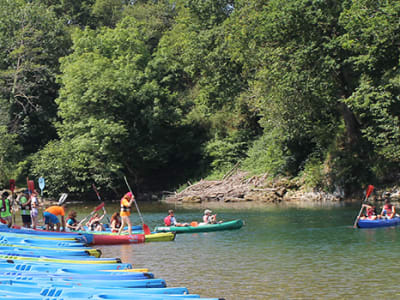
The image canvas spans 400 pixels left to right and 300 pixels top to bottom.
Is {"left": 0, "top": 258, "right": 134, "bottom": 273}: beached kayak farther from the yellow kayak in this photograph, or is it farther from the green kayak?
the green kayak

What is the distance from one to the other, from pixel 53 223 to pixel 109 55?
2984 centimetres

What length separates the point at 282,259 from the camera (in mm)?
16656

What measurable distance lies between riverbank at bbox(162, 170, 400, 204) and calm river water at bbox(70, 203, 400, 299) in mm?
8792

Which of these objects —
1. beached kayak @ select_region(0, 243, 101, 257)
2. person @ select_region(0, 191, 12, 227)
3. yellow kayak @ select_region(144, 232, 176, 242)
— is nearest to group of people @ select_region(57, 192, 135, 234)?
yellow kayak @ select_region(144, 232, 176, 242)

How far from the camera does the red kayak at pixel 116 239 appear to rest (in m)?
20.2

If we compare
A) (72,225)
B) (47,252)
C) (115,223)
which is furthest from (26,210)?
(47,252)

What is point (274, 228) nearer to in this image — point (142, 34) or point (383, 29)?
point (383, 29)

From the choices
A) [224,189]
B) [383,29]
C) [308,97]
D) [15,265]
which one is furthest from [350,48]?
[15,265]

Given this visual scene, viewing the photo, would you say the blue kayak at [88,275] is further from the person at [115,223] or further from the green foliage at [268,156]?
the green foliage at [268,156]

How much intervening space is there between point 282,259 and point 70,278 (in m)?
7.56

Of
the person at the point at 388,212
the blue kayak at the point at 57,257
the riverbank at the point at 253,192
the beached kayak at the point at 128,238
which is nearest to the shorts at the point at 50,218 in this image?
the beached kayak at the point at 128,238

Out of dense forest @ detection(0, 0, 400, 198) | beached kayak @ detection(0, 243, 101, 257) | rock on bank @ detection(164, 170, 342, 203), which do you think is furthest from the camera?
rock on bank @ detection(164, 170, 342, 203)

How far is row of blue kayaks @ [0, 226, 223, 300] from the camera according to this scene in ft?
30.8

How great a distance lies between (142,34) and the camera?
167 ft
